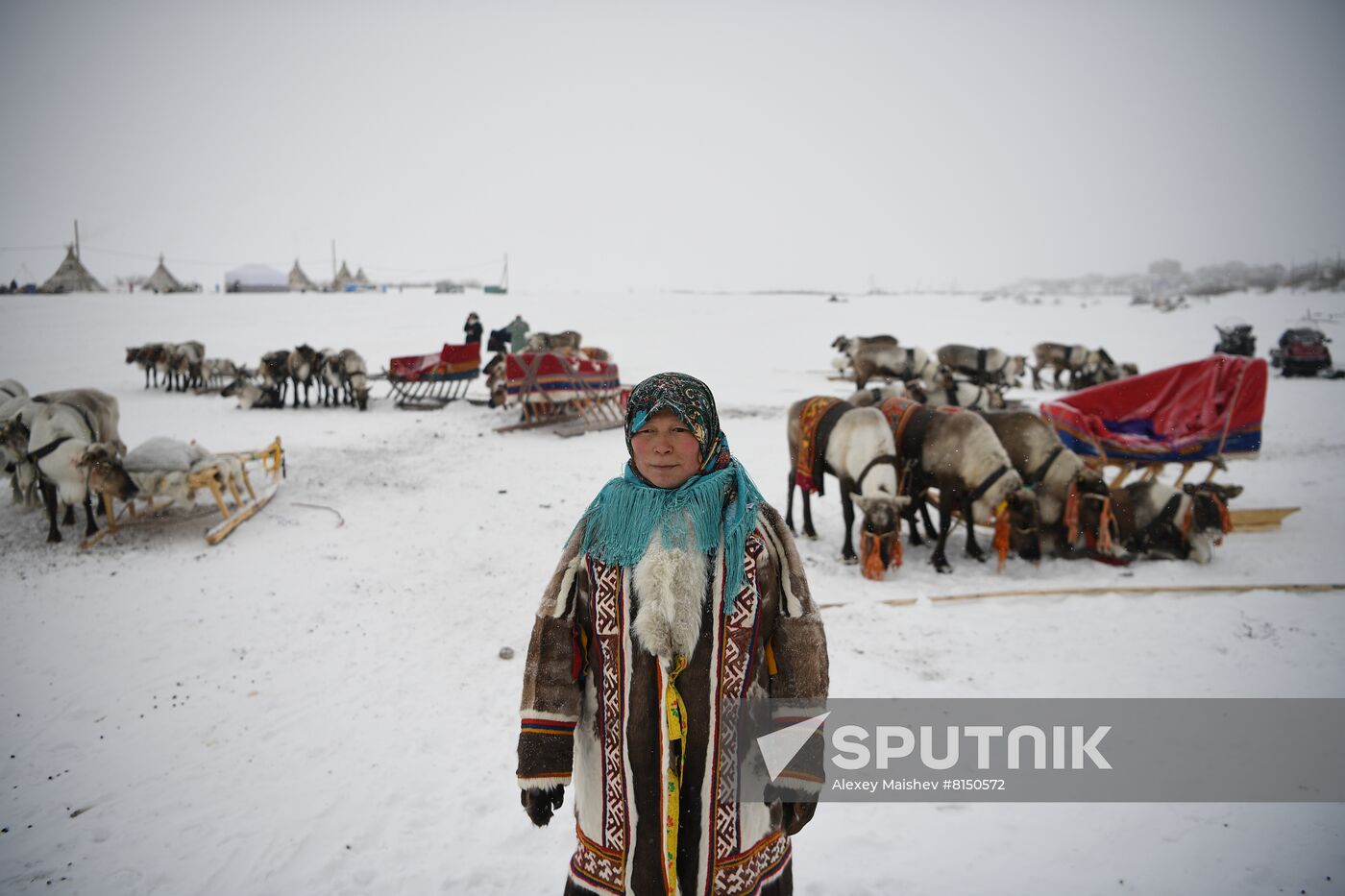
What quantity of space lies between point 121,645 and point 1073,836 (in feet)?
20.6

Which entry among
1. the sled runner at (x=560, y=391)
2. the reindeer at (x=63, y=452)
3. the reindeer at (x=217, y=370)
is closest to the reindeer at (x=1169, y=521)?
the sled runner at (x=560, y=391)

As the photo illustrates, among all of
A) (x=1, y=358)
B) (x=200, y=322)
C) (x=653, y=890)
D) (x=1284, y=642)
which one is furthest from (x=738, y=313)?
(x=653, y=890)

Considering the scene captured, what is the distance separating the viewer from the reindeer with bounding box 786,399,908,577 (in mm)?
5766

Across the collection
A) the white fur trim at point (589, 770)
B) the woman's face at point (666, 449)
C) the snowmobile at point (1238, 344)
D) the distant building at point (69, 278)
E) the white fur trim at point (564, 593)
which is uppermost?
the distant building at point (69, 278)

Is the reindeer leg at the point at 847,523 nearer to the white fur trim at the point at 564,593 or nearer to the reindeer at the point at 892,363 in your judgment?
the white fur trim at the point at 564,593

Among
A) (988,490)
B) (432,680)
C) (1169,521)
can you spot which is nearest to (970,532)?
(988,490)

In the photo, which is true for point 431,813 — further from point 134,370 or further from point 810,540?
point 134,370

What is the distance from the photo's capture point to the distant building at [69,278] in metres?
28.5

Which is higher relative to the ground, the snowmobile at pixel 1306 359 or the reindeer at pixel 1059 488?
the snowmobile at pixel 1306 359

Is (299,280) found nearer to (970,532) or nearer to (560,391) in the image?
(560,391)

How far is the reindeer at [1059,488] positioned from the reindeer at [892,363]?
9.81 m

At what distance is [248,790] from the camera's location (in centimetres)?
→ 327

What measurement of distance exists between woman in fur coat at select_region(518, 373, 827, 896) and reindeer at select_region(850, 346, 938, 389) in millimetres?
15605

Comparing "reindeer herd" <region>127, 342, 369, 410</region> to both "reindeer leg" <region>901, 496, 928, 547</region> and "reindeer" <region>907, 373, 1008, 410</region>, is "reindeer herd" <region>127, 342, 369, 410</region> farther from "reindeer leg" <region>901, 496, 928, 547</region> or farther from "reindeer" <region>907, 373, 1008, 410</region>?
"reindeer leg" <region>901, 496, 928, 547</region>
